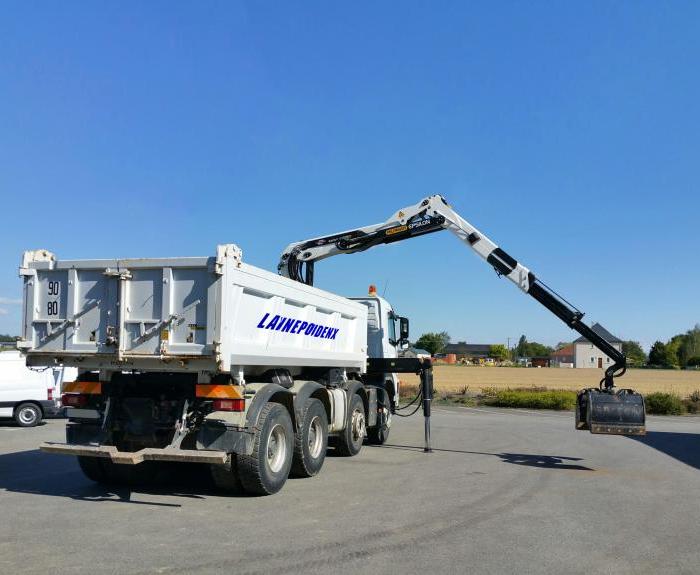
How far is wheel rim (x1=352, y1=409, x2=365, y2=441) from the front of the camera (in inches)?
498

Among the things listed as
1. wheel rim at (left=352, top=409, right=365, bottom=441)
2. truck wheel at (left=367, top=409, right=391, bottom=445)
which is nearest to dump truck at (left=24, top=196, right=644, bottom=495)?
wheel rim at (left=352, top=409, right=365, bottom=441)

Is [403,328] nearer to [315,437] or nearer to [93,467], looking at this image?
[315,437]

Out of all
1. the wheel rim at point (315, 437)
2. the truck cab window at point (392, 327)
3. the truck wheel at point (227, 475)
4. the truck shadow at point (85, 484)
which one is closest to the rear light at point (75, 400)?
the truck shadow at point (85, 484)

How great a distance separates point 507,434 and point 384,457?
599cm

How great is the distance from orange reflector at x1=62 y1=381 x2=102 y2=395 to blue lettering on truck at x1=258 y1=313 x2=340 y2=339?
7.26 ft

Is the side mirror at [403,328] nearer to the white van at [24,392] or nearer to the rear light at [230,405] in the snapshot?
the rear light at [230,405]

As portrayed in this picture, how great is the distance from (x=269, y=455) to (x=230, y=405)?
3.64 ft

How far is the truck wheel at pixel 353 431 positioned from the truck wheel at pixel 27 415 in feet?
32.2

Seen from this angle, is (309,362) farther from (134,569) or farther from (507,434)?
(507,434)

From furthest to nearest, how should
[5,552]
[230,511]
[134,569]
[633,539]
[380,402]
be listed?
[380,402]
[230,511]
[633,539]
[5,552]
[134,569]

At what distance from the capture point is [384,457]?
12.7 m

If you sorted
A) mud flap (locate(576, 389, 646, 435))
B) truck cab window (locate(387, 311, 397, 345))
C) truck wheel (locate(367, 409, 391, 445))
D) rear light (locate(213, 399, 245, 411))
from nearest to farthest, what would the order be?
rear light (locate(213, 399, 245, 411)) → mud flap (locate(576, 389, 646, 435)) → truck wheel (locate(367, 409, 391, 445)) → truck cab window (locate(387, 311, 397, 345))

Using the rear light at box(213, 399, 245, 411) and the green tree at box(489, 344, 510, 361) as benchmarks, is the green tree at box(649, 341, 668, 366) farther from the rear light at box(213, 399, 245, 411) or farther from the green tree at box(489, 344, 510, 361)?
the rear light at box(213, 399, 245, 411)

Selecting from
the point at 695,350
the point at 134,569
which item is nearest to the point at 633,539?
the point at 134,569
